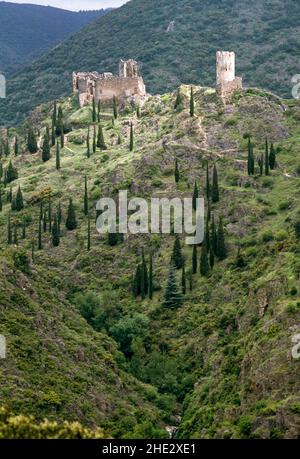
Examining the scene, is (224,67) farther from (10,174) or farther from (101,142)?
(10,174)

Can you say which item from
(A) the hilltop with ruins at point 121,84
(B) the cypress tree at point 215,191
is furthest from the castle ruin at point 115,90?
(B) the cypress tree at point 215,191

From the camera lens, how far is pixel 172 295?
107 meters

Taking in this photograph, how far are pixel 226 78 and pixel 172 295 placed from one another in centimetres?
3983

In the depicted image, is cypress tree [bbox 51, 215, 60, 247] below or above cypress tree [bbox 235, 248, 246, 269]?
Answer: above

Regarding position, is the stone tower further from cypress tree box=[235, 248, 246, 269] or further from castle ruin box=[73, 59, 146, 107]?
cypress tree box=[235, 248, 246, 269]

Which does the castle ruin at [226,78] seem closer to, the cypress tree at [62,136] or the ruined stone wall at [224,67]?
the ruined stone wall at [224,67]

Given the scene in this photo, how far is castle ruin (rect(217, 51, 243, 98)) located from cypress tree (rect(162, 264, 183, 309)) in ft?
116

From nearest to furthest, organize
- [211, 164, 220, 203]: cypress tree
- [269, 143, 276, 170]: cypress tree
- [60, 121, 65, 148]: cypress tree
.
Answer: [211, 164, 220, 203]: cypress tree, [269, 143, 276, 170]: cypress tree, [60, 121, 65, 148]: cypress tree

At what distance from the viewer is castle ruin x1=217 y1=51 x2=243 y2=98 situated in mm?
138000

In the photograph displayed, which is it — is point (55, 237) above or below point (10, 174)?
below

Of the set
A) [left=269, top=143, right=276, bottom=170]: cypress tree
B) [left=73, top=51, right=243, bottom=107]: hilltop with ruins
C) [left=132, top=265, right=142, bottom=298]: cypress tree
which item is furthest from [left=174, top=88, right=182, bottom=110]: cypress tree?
[left=132, top=265, right=142, bottom=298]: cypress tree

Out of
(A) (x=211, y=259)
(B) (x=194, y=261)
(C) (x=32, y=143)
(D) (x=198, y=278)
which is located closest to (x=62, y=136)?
(C) (x=32, y=143)

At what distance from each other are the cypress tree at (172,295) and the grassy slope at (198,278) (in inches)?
32.6

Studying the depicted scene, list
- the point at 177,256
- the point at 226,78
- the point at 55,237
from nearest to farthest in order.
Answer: the point at 177,256, the point at 55,237, the point at 226,78
